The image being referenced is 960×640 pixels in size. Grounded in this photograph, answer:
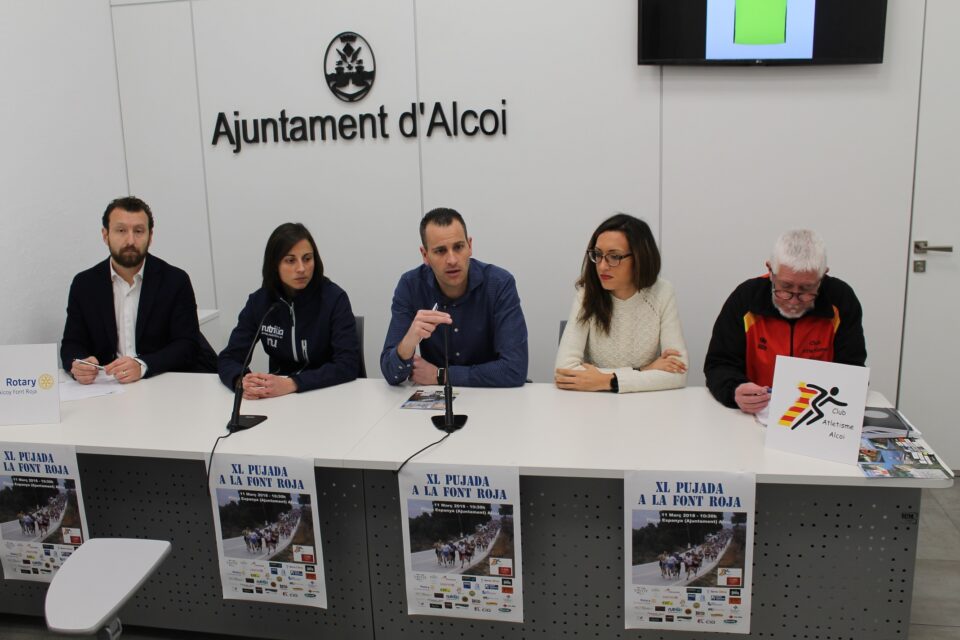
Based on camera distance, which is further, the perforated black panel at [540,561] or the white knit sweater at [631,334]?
the white knit sweater at [631,334]

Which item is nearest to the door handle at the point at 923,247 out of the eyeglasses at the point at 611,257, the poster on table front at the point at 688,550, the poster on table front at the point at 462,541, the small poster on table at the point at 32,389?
the eyeglasses at the point at 611,257

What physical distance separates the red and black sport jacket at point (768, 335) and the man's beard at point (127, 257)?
232 cm

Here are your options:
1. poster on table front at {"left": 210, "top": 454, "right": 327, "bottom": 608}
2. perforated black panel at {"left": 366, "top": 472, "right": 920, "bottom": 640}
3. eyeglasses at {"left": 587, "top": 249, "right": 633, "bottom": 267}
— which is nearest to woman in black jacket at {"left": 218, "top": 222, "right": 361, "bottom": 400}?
poster on table front at {"left": 210, "top": 454, "right": 327, "bottom": 608}

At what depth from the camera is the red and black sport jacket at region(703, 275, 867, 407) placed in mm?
2227

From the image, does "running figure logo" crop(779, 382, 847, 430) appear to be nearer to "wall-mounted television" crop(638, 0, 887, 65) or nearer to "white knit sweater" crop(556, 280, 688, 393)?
"white knit sweater" crop(556, 280, 688, 393)

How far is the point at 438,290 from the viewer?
2738mm

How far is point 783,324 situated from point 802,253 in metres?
0.28

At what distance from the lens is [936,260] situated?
3361 millimetres

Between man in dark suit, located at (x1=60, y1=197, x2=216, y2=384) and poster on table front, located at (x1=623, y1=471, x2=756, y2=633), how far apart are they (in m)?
2.03

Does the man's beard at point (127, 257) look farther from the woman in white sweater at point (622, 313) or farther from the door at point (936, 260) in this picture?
the door at point (936, 260)

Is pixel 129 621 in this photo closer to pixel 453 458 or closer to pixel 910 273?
pixel 453 458

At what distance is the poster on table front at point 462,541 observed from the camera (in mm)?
1854

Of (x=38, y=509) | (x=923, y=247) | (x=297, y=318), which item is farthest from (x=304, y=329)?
(x=923, y=247)

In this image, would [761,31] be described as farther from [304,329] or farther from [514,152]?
[304,329]
